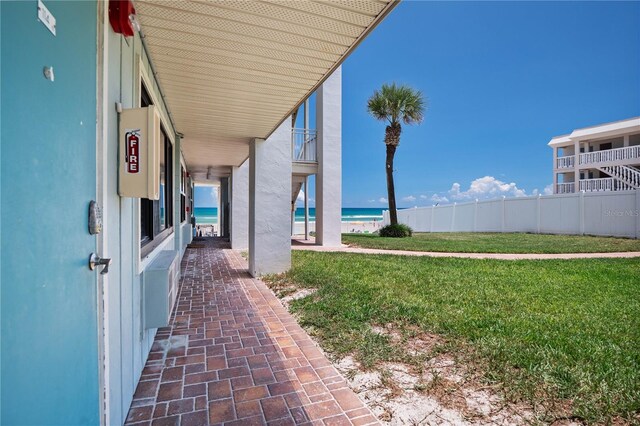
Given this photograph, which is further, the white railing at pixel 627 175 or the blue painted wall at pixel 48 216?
the white railing at pixel 627 175

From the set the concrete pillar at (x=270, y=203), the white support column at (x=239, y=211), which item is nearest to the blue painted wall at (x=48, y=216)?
the concrete pillar at (x=270, y=203)

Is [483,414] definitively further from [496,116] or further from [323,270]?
[496,116]

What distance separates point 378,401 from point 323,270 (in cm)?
437

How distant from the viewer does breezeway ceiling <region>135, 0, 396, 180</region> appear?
2.50 meters

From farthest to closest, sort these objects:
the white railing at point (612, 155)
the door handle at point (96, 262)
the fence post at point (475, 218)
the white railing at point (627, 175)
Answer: the fence post at point (475, 218) < the white railing at point (612, 155) < the white railing at point (627, 175) < the door handle at point (96, 262)

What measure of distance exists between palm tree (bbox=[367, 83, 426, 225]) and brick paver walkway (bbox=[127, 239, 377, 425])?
12.6m

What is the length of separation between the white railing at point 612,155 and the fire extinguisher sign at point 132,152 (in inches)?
1038

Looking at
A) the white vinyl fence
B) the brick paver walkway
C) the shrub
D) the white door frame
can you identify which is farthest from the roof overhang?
the white door frame

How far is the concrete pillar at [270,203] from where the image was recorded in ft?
22.9

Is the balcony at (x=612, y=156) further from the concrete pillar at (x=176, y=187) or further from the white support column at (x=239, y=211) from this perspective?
the concrete pillar at (x=176, y=187)

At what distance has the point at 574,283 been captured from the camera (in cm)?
597

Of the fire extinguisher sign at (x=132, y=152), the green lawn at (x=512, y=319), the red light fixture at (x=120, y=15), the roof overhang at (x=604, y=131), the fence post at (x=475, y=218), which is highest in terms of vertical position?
the roof overhang at (x=604, y=131)

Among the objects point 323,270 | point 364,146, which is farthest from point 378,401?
point 364,146

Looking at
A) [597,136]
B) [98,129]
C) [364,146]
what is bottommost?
[98,129]
